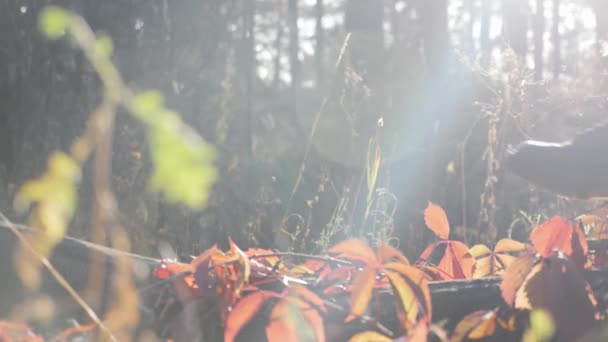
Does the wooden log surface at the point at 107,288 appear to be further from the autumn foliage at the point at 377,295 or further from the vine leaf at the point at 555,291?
the vine leaf at the point at 555,291

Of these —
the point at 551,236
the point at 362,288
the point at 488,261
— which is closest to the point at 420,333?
the point at 362,288

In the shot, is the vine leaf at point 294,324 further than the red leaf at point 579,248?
No

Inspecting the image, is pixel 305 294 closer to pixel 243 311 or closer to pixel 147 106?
pixel 243 311

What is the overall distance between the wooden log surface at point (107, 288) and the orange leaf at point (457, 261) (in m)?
0.28

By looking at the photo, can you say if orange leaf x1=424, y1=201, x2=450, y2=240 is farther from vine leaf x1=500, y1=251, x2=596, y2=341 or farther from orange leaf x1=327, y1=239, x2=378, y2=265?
orange leaf x1=327, y1=239, x2=378, y2=265

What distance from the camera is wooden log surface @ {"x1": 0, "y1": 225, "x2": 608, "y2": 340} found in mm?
1314

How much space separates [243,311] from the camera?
108 centimetres

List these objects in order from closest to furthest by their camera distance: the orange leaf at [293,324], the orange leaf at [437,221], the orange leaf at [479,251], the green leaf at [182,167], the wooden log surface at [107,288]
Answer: the green leaf at [182,167] → the orange leaf at [293,324] → the wooden log surface at [107,288] → the orange leaf at [437,221] → the orange leaf at [479,251]

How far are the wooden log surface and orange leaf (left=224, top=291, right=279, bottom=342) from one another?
0.70ft

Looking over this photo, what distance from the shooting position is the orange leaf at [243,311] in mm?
1060

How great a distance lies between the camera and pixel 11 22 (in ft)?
13.1

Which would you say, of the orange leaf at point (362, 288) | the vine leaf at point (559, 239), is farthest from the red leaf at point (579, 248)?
the orange leaf at point (362, 288)

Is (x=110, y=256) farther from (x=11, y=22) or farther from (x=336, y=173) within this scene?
(x=336, y=173)

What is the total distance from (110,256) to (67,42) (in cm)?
292
